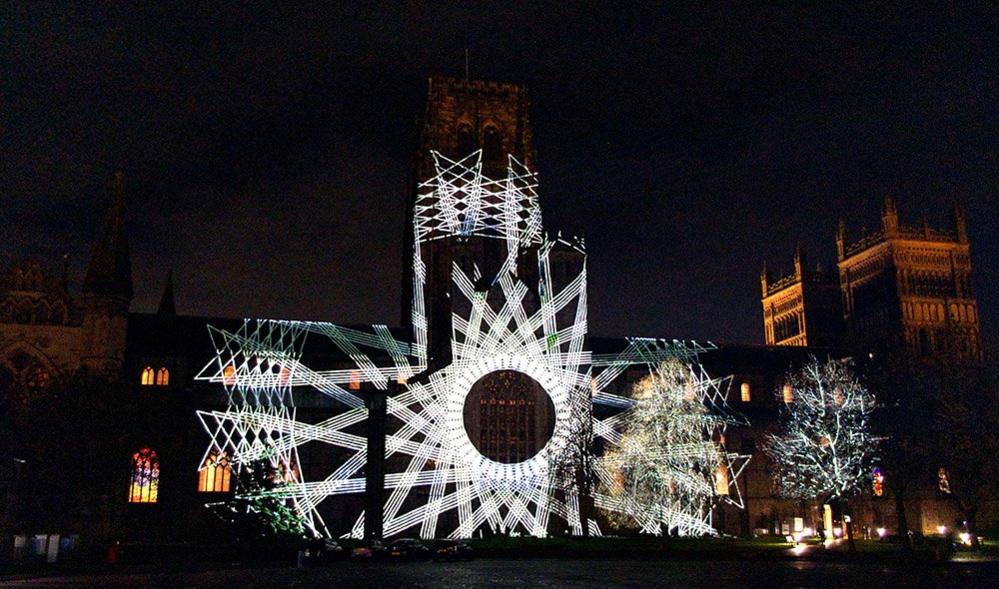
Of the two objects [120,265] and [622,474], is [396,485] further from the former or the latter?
[120,265]

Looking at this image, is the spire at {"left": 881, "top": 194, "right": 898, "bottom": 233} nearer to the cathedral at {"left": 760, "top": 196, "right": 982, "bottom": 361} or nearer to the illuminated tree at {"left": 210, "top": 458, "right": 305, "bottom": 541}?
the cathedral at {"left": 760, "top": 196, "right": 982, "bottom": 361}

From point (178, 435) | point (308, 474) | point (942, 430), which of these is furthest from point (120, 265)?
point (942, 430)

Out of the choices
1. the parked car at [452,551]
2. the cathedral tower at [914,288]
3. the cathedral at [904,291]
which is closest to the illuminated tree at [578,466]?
the parked car at [452,551]

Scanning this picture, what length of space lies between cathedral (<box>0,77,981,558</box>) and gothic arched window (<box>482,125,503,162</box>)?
280 millimetres

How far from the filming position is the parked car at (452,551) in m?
47.7

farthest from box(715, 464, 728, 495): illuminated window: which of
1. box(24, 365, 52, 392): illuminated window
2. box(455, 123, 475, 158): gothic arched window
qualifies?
box(24, 365, 52, 392): illuminated window

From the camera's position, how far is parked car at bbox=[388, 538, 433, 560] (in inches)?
1895

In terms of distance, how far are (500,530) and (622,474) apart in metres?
9.83

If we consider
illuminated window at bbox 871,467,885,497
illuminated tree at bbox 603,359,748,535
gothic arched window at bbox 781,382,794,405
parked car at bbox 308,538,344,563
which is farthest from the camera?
gothic arched window at bbox 781,382,794,405

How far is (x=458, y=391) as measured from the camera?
62906mm

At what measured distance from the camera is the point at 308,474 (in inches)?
2788

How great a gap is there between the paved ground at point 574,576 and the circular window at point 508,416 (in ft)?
77.4

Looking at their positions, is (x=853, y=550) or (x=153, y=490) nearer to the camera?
(x=853, y=550)

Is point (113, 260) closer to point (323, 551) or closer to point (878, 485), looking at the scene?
point (323, 551)
